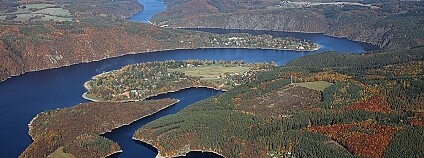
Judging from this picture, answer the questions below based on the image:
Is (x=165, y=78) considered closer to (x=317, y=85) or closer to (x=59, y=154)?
(x=317, y=85)

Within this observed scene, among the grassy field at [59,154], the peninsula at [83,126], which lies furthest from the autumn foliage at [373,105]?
the grassy field at [59,154]

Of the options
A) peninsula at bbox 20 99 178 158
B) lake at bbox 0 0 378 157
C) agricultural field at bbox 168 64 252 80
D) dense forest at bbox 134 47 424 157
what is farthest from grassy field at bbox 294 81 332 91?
agricultural field at bbox 168 64 252 80

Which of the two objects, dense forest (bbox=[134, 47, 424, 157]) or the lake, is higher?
dense forest (bbox=[134, 47, 424, 157])

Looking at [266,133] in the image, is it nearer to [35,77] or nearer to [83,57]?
[35,77]

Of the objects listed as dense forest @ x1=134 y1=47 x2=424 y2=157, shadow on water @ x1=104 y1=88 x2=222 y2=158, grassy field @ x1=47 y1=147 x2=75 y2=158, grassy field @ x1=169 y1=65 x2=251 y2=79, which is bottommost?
shadow on water @ x1=104 y1=88 x2=222 y2=158

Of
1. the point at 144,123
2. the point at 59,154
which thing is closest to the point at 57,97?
the point at 144,123

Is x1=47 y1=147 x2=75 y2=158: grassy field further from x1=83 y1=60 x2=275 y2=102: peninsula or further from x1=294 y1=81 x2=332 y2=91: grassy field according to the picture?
x1=294 y1=81 x2=332 y2=91: grassy field

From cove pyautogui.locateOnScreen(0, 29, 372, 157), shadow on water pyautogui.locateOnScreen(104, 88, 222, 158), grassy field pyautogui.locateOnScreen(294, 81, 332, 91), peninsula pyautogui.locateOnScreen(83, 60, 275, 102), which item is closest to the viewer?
shadow on water pyautogui.locateOnScreen(104, 88, 222, 158)
